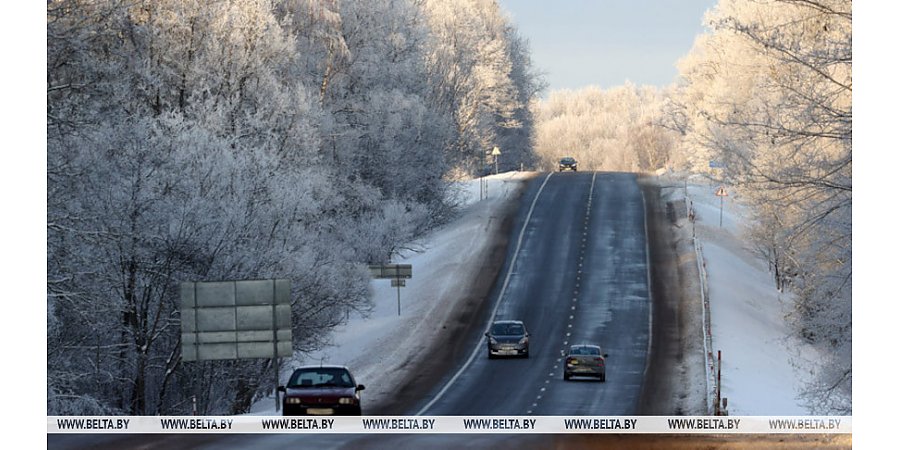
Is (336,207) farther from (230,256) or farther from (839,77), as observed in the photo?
(839,77)

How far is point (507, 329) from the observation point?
50.9 m

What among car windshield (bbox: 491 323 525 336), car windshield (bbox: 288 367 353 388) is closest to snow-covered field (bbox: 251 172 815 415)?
car windshield (bbox: 491 323 525 336)

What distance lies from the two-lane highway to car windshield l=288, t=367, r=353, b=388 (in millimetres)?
7020

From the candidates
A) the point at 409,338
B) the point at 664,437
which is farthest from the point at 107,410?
the point at 409,338

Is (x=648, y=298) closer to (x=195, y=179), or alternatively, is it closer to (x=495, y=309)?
(x=495, y=309)

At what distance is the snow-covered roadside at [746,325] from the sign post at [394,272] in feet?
43.2

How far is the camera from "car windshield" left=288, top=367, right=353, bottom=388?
2900 cm

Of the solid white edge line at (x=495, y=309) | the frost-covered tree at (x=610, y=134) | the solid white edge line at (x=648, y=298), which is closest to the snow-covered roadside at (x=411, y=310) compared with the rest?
the solid white edge line at (x=495, y=309)

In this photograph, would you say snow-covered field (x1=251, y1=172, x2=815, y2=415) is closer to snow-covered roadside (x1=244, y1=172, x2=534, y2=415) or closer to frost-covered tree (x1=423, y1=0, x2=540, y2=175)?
snow-covered roadside (x1=244, y1=172, x2=534, y2=415)

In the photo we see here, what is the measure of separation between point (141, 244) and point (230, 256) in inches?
130

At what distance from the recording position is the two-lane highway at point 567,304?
131 feet

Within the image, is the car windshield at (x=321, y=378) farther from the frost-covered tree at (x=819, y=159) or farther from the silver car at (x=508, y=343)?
the silver car at (x=508, y=343)

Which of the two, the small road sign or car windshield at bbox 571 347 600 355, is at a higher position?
the small road sign

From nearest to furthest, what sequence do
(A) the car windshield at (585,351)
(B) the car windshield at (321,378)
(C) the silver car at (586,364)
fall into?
(B) the car windshield at (321,378) < (C) the silver car at (586,364) < (A) the car windshield at (585,351)
